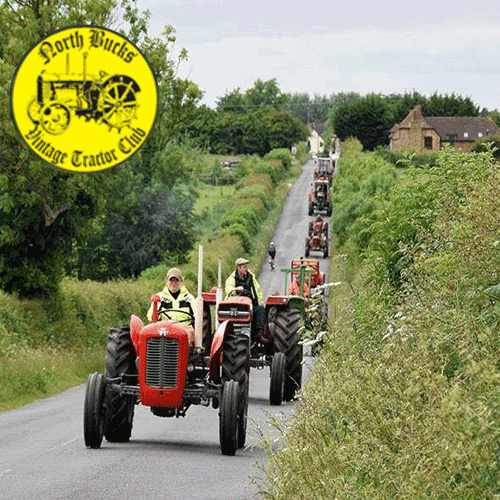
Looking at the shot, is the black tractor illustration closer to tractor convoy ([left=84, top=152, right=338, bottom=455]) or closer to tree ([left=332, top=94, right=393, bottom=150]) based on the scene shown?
tractor convoy ([left=84, top=152, right=338, bottom=455])

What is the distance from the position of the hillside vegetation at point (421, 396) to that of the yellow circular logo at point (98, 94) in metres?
3.89

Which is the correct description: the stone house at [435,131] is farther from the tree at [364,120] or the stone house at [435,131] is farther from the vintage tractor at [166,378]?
the vintage tractor at [166,378]

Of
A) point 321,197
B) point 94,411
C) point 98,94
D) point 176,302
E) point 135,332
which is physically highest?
point 98,94

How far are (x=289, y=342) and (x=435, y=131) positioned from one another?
12652 centimetres

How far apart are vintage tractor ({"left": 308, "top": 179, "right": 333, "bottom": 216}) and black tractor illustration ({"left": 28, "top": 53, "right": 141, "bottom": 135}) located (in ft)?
223

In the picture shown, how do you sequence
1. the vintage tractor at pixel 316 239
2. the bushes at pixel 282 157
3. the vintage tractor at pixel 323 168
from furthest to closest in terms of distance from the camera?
the bushes at pixel 282 157
the vintage tractor at pixel 323 168
the vintage tractor at pixel 316 239

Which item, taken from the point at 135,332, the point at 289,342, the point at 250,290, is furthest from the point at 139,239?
the point at 135,332

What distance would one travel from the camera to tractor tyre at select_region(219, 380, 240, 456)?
15.3 metres

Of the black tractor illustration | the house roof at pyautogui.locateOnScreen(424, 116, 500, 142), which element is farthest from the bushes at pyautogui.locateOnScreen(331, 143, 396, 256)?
the house roof at pyautogui.locateOnScreen(424, 116, 500, 142)

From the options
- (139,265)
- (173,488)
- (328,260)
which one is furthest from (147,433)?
(328,260)

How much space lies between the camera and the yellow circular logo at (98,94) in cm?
1722

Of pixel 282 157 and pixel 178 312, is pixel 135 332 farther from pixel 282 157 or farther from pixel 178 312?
pixel 282 157

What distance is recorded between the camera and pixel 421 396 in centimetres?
887

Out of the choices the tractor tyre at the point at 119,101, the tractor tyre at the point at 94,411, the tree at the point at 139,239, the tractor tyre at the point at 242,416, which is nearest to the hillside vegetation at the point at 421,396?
the tractor tyre at the point at 242,416
